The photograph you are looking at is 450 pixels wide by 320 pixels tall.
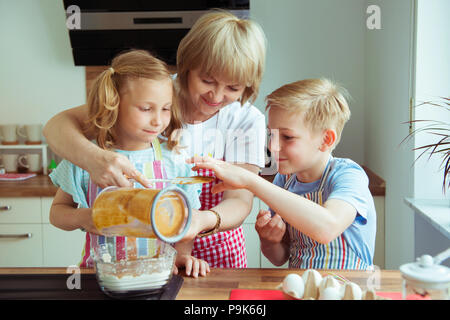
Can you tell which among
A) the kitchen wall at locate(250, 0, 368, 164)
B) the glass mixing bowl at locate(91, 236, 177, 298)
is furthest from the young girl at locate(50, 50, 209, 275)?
the kitchen wall at locate(250, 0, 368, 164)

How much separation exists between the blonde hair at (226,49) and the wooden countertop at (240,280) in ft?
1.39

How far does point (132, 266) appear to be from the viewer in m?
0.89

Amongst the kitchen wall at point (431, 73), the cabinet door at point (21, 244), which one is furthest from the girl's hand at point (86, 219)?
the cabinet door at point (21, 244)

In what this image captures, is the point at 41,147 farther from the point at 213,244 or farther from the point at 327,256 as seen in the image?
the point at 327,256

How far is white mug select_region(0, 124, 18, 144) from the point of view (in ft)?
9.18

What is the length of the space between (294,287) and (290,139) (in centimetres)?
43

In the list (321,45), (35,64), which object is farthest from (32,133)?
(321,45)

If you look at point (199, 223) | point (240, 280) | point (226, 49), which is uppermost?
point (226, 49)

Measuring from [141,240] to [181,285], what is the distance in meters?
0.12

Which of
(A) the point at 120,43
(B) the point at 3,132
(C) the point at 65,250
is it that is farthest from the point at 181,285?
(B) the point at 3,132

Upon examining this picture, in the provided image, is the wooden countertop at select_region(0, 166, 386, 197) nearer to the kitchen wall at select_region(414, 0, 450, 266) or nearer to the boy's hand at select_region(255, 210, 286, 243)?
the kitchen wall at select_region(414, 0, 450, 266)

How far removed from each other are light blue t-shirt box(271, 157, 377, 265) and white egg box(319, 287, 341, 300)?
12.3 inches
